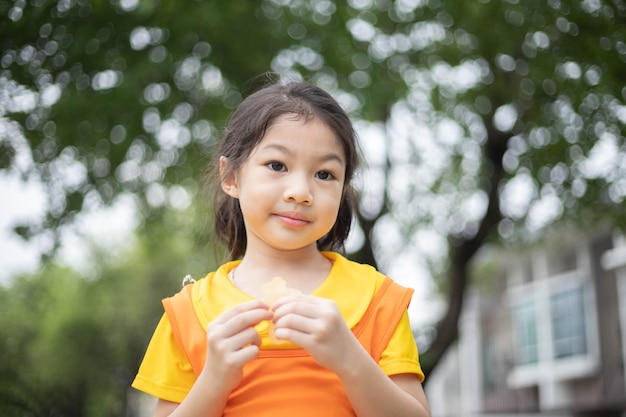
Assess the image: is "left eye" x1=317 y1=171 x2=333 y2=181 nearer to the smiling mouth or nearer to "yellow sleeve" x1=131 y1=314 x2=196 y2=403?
the smiling mouth

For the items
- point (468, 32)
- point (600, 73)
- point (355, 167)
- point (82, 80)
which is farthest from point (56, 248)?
point (355, 167)

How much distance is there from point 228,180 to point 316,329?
2.17 ft

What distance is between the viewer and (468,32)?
944 cm

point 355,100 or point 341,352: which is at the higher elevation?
point 355,100

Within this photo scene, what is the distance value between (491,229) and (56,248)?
639 cm

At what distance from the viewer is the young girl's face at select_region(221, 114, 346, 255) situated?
1951 millimetres

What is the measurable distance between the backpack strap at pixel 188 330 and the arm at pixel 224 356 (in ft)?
0.39

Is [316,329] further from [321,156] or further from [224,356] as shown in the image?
[321,156]

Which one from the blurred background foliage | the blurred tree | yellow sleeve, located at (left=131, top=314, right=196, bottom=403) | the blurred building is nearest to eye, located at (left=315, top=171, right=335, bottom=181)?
yellow sleeve, located at (left=131, top=314, right=196, bottom=403)

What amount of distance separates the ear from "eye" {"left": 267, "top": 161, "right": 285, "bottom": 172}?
0.71ft

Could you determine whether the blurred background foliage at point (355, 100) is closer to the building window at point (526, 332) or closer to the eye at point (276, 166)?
the eye at point (276, 166)

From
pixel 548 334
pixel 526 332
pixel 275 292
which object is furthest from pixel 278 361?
pixel 526 332

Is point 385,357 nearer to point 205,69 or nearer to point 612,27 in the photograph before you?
point 612,27

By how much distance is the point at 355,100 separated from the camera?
30.3 ft
